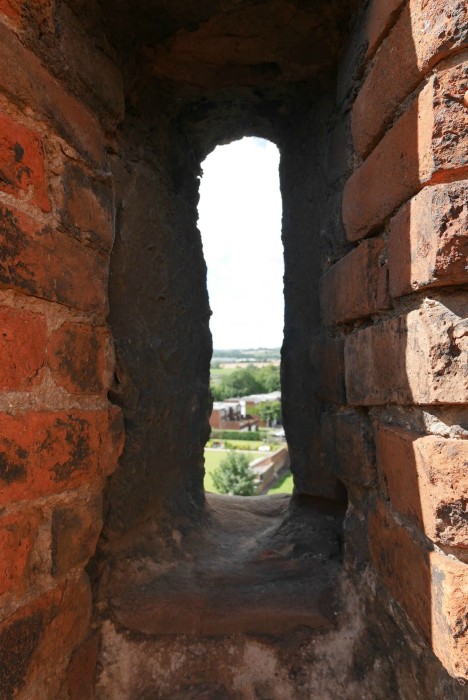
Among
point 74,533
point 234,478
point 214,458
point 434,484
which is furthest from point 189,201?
point 214,458

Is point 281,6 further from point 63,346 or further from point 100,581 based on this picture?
point 100,581

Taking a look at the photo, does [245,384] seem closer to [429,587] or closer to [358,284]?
[358,284]

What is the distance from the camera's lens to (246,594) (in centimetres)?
126

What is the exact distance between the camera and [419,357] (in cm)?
83

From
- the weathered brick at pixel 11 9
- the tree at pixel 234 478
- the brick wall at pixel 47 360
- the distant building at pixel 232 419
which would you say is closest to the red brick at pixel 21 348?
the brick wall at pixel 47 360

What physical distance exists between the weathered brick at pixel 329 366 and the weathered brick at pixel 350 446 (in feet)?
0.18

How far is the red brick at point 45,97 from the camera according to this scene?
2.85 feet

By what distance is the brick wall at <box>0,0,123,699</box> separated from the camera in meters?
0.86

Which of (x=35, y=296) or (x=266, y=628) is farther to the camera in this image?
(x=266, y=628)

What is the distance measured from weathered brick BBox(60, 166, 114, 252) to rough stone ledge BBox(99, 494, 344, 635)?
814mm

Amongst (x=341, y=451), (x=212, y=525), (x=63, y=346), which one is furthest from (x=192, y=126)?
(x=212, y=525)

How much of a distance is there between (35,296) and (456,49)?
2.69 ft

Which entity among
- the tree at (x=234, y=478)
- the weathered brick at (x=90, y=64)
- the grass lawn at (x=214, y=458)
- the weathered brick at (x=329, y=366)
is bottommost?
the grass lawn at (x=214, y=458)

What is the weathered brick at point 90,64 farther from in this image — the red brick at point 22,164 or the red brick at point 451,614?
the red brick at point 451,614
